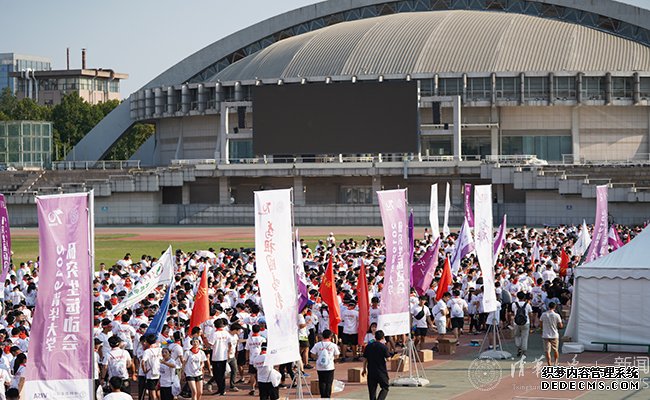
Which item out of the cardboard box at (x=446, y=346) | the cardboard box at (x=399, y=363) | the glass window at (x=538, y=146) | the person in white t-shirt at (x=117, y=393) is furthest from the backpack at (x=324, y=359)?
the glass window at (x=538, y=146)

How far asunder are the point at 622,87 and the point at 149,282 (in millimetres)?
69179

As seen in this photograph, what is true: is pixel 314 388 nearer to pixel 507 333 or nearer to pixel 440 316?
pixel 440 316

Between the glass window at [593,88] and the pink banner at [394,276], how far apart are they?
220 ft

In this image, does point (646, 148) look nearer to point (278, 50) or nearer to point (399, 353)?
point (278, 50)

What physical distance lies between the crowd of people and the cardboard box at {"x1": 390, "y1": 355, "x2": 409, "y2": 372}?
0.66 metres

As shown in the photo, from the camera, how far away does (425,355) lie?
26.3 m

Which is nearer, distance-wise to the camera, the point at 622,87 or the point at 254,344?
the point at 254,344

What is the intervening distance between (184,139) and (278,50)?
36.8 feet

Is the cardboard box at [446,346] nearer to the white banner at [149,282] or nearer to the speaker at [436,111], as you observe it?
the white banner at [149,282]

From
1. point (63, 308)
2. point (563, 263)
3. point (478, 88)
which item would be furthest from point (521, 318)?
point (478, 88)

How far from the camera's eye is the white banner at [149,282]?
24.0 m

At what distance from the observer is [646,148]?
90.7 meters

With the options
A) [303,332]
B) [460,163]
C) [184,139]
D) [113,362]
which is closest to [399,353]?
[303,332]

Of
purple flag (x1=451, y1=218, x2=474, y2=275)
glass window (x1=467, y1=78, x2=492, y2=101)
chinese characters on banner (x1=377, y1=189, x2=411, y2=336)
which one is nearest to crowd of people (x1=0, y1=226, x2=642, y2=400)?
purple flag (x1=451, y1=218, x2=474, y2=275)
